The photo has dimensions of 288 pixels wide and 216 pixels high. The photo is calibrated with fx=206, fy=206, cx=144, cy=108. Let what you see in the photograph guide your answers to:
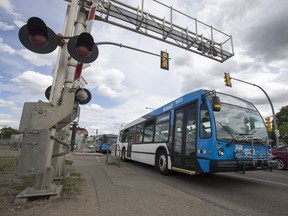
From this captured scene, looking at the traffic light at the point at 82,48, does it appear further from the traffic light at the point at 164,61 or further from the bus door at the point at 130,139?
the bus door at the point at 130,139

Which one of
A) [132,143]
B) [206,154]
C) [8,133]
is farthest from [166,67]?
[8,133]

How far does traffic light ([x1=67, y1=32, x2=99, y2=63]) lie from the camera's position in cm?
389

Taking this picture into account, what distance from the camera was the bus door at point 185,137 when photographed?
6275mm

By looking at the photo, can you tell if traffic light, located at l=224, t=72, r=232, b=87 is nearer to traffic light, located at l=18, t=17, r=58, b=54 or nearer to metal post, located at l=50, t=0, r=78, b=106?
metal post, located at l=50, t=0, r=78, b=106

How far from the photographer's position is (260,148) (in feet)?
19.8

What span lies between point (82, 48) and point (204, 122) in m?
3.86

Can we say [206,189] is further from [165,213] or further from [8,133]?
[8,133]

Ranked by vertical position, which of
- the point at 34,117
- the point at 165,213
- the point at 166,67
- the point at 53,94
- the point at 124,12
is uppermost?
the point at 124,12

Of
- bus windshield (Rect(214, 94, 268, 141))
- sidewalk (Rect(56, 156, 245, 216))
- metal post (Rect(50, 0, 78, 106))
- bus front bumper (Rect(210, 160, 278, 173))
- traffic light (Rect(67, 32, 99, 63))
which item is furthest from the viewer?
bus windshield (Rect(214, 94, 268, 141))

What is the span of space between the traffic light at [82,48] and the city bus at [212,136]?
340 cm

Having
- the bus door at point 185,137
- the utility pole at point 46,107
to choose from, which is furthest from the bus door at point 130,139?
the utility pole at point 46,107

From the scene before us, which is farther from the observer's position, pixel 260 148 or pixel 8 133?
pixel 8 133

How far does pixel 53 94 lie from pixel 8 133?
93085 mm

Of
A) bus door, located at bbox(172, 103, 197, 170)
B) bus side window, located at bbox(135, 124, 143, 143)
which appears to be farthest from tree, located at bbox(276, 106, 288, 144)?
bus door, located at bbox(172, 103, 197, 170)
